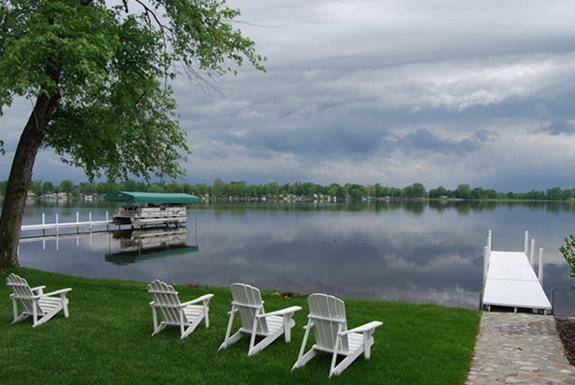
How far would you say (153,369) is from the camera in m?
6.14

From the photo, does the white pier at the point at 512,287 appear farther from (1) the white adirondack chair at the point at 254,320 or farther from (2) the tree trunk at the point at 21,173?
(2) the tree trunk at the point at 21,173

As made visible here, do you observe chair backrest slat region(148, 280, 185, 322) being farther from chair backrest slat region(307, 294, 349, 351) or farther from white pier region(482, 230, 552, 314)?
white pier region(482, 230, 552, 314)

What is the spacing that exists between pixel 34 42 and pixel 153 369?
7.86m

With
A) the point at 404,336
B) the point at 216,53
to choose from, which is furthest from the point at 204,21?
the point at 404,336

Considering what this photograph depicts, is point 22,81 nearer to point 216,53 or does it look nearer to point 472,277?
point 216,53

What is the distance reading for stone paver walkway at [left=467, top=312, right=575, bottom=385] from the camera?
606 centimetres

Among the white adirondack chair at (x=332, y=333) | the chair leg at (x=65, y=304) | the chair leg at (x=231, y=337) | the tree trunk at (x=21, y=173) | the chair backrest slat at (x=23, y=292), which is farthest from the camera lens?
the tree trunk at (x=21, y=173)

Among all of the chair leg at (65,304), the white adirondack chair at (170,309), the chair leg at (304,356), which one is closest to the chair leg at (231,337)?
the white adirondack chair at (170,309)

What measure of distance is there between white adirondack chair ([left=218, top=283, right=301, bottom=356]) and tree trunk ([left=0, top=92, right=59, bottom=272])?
31.9 ft

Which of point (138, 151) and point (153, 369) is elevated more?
point (138, 151)

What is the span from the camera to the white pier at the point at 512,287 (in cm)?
1345

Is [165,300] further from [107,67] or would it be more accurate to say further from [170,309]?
[107,67]

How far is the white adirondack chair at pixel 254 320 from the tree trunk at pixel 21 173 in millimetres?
9736

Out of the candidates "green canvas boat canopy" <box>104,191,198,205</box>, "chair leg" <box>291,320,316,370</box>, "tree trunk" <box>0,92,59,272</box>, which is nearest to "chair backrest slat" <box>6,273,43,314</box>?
"chair leg" <box>291,320,316,370</box>
